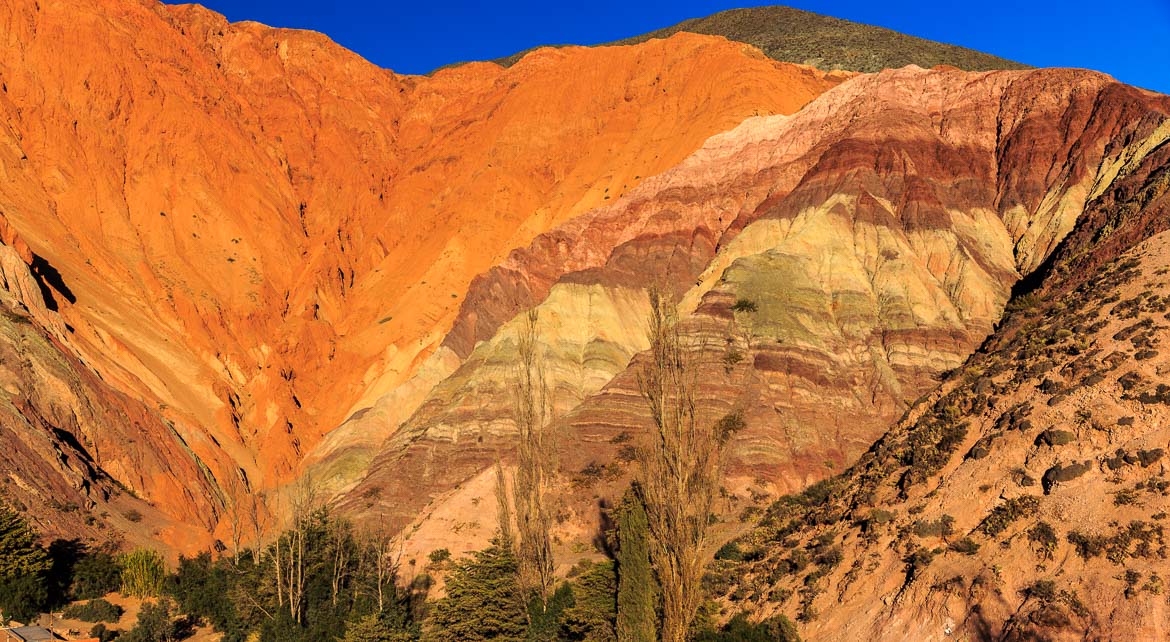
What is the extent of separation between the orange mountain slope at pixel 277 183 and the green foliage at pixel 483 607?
36870 millimetres

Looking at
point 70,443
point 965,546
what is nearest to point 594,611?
point 965,546

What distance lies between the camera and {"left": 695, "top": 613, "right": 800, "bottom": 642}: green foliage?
102ft

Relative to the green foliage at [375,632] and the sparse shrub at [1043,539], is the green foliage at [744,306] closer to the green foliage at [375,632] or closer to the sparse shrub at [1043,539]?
the green foliage at [375,632]

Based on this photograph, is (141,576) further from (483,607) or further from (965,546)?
(965,546)

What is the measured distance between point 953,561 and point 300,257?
9008 cm

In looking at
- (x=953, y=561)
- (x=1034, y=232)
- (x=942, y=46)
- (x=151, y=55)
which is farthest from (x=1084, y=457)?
(x=942, y=46)

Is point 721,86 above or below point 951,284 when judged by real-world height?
above

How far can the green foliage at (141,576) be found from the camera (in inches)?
2079

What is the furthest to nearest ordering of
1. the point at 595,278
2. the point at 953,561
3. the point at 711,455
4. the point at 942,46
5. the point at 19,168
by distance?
1. the point at 942,46
2. the point at 19,168
3. the point at 595,278
4. the point at 711,455
5. the point at 953,561

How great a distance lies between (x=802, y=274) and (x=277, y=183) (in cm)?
7048

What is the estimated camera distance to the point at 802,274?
66875 millimetres

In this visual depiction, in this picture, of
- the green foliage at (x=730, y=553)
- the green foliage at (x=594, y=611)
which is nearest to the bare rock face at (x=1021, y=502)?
the green foliage at (x=730, y=553)

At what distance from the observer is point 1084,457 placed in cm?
2977

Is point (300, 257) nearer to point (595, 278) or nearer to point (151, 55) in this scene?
point (151, 55)
